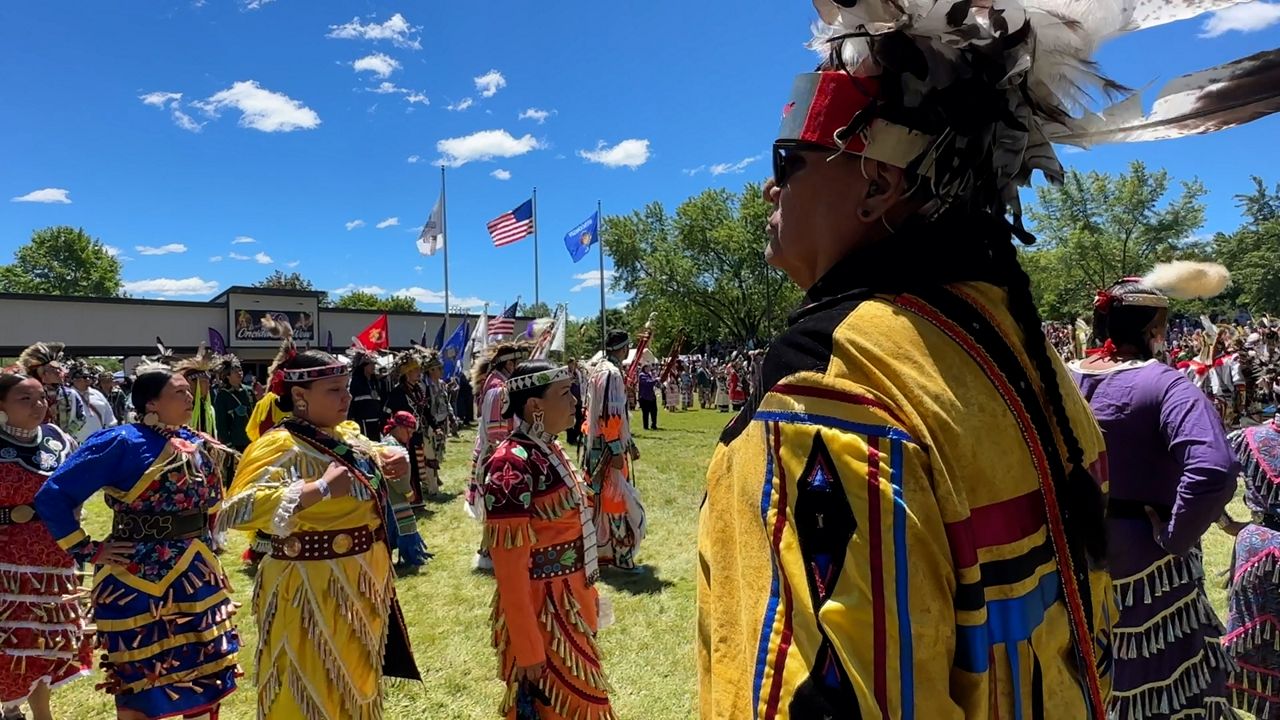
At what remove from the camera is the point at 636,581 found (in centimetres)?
Answer: 707

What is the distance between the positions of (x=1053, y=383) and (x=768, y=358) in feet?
1.77

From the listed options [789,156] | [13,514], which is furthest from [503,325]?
[789,156]

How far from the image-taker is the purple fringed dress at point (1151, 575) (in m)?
3.09

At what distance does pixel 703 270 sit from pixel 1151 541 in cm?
4482

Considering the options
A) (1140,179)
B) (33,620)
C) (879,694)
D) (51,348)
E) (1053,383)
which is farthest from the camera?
(1140,179)

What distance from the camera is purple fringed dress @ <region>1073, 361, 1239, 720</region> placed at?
309 cm

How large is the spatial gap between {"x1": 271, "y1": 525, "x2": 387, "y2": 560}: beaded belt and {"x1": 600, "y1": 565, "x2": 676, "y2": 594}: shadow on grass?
3.66 meters

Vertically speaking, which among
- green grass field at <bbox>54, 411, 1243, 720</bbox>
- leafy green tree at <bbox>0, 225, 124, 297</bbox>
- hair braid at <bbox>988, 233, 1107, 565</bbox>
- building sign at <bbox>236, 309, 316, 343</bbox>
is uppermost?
leafy green tree at <bbox>0, 225, 124, 297</bbox>

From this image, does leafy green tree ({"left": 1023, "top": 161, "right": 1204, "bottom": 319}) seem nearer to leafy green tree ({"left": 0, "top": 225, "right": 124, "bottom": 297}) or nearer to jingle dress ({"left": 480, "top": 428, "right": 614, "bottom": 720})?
jingle dress ({"left": 480, "top": 428, "right": 614, "bottom": 720})

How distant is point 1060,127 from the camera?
4.49ft

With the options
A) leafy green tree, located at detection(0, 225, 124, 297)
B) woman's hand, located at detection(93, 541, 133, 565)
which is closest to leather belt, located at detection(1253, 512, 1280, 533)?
woman's hand, located at detection(93, 541, 133, 565)

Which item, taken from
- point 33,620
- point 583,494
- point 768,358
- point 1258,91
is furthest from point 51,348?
point 1258,91

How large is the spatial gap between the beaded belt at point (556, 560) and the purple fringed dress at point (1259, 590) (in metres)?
3.06

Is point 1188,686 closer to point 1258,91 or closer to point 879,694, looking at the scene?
point 1258,91
